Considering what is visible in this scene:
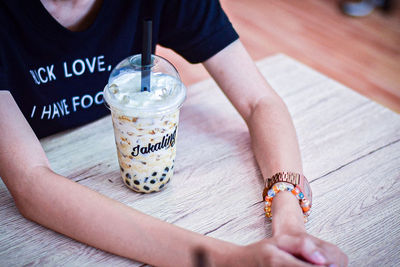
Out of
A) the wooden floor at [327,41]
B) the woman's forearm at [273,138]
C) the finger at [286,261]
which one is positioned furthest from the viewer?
the wooden floor at [327,41]

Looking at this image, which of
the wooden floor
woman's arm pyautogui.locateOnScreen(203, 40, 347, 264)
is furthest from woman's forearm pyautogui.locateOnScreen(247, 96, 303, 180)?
the wooden floor

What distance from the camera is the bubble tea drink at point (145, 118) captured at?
2.32 feet

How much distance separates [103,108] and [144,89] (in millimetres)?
393

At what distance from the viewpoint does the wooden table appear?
2.36 ft

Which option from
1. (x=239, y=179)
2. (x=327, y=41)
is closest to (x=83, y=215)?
(x=239, y=179)

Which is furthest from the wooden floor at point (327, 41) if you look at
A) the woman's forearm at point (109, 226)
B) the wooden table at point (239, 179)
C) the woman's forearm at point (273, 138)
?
the woman's forearm at point (109, 226)

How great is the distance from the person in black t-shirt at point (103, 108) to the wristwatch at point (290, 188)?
18 millimetres

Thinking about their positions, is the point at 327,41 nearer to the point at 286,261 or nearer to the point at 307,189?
the point at 307,189

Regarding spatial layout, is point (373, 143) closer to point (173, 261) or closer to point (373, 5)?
point (173, 261)

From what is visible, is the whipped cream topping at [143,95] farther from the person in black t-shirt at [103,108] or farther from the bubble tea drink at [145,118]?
the person in black t-shirt at [103,108]

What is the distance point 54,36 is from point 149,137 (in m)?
0.39

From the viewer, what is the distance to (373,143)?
994 millimetres

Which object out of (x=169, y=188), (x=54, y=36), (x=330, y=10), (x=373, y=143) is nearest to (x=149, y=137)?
(x=169, y=188)

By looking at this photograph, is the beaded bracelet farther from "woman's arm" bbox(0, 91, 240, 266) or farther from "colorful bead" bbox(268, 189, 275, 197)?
"woman's arm" bbox(0, 91, 240, 266)
